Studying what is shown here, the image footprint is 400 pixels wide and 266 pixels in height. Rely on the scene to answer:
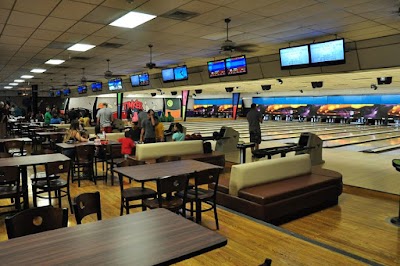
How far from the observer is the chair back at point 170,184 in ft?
10.3

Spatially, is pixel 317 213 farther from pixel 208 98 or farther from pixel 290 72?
pixel 208 98

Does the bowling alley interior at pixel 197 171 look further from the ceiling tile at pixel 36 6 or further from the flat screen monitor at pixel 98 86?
the flat screen monitor at pixel 98 86

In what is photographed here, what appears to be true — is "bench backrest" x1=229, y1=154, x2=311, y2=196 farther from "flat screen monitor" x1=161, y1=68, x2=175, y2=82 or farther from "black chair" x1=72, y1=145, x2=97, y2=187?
"flat screen monitor" x1=161, y1=68, x2=175, y2=82

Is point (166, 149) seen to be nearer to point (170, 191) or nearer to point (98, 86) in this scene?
point (170, 191)

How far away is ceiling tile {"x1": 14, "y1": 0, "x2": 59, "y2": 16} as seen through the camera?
168 inches

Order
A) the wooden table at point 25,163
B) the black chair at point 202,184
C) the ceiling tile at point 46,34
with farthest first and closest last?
the ceiling tile at point 46,34
the wooden table at point 25,163
the black chair at point 202,184

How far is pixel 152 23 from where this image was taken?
531 cm

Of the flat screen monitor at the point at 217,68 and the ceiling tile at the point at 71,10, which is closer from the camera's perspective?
the ceiling tile at the point at 71,10

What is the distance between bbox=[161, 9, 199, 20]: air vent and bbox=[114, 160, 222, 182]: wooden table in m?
2.14

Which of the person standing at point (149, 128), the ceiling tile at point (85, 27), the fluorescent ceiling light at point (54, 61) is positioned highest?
the ceiling tile at point (85, 27)

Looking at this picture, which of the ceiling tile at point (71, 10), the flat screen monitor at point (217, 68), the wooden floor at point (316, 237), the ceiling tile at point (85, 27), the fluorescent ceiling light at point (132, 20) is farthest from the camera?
the flat screen monitor at point (217, 68)

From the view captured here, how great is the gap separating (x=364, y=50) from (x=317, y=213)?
3.79 meters

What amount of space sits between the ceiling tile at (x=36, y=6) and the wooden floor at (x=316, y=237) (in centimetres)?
270

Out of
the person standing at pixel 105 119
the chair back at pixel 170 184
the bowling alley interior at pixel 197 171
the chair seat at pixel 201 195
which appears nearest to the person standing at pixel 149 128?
the bowling alley interior at pixel 197 171
